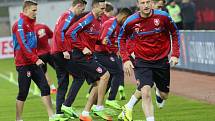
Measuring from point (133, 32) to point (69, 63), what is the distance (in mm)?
2550

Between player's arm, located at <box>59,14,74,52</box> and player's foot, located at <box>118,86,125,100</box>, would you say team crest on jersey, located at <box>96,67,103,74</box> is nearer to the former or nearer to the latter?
player's arm, located at <box>59,14,74,52</box>

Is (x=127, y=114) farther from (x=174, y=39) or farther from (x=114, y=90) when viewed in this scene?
(x=114, y=90)

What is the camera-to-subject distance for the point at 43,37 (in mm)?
19953

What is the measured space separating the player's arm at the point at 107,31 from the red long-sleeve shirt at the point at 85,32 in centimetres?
17

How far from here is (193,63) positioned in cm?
2378

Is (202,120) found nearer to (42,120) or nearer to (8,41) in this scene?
(42,120)

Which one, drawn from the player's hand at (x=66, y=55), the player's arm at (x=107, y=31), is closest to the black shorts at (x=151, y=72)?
the player's hand at (x=66, y=55)

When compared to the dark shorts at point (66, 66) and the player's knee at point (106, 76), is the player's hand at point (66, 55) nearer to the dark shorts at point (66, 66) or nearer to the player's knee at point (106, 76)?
the dark shorts at point (66, 66)

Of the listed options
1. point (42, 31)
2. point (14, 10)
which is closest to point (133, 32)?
point (42, 31)

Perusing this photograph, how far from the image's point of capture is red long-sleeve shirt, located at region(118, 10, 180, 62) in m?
11.9

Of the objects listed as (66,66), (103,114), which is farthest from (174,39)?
(66,66)

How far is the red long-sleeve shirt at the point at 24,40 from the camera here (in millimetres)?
13211

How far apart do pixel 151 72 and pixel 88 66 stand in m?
2.17

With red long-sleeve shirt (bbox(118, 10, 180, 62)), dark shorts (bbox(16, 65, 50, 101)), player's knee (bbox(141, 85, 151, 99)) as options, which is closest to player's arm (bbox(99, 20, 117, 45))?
dark shorts (bbox(16, 65, 50, 101))
